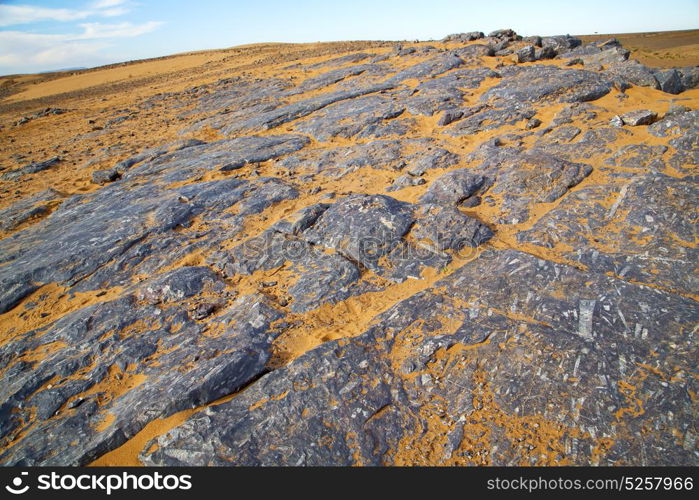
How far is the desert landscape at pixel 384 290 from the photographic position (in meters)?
3.21

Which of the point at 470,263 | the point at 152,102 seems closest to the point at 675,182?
the point at 470,263

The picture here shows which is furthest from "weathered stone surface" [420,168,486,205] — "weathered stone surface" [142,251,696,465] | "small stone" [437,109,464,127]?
"small stone" [437,109,464,127]

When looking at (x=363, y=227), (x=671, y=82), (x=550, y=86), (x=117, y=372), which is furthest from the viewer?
(x=550, y=86)

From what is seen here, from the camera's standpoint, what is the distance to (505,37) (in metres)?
14.6

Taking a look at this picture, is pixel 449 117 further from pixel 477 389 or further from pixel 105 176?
pixel 105 176

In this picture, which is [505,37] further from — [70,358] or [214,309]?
[70,358]

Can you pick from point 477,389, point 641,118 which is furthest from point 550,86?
point 477,389

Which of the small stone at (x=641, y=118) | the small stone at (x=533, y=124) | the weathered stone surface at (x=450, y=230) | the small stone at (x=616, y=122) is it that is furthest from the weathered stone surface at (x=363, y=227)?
the small stone at (x=641, y=118)

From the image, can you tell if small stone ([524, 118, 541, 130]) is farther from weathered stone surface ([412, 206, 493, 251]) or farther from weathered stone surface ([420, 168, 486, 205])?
weathered stone surface ([412, 206, 493, 251])

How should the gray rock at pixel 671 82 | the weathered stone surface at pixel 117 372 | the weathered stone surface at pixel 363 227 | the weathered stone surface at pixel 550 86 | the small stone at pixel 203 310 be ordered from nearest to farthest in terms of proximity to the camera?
the weathered stone surface at pixel 117 372 → the small stone at pixel 203 310 → the weathered stone surface at pixel 363 227 → the gray rock at pixel 671 82 → the weathered stone surface at pixel 550 86

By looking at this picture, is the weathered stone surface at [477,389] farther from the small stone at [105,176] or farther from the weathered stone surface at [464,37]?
the weathered stone surface at [464,37]

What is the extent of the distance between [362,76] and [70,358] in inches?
522

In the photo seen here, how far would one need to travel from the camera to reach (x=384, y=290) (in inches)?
191

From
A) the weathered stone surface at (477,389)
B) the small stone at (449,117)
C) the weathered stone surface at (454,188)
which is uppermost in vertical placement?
the small stone at (449,117)
